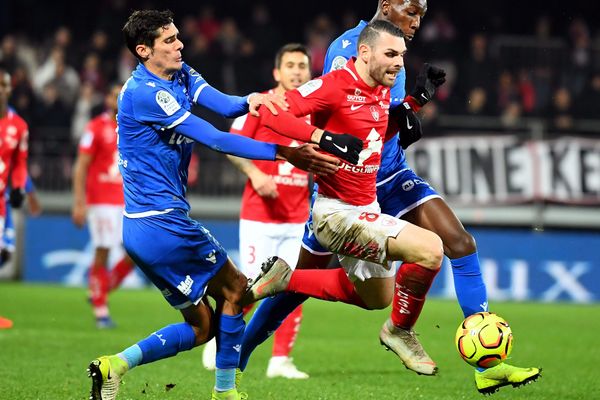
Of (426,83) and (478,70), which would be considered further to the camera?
(478,70)

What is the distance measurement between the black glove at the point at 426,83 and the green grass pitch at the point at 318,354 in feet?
5.14

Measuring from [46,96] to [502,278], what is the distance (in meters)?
8.14

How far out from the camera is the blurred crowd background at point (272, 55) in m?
17.3

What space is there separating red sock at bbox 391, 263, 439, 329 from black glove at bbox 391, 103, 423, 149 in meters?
0.88

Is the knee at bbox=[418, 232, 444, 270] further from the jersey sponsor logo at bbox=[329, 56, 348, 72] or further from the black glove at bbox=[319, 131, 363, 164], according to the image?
the jersey sponsor logo at bbox=[329, 56, 348, 72]

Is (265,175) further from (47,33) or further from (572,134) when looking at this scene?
(47,33)

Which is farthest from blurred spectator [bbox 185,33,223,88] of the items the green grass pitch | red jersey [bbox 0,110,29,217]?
red jersey [bbox 0,110,29,217]

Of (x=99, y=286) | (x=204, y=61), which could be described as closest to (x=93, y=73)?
(x=204, y=61)

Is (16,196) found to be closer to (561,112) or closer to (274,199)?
(274,199)

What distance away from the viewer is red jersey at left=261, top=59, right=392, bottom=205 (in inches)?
261

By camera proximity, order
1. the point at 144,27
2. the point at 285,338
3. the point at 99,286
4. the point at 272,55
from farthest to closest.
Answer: the point at 272,55
the point at 99,286
the point at 285,338
the point at 144,27

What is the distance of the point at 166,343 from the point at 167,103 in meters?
1.50

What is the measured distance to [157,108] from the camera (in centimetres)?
645

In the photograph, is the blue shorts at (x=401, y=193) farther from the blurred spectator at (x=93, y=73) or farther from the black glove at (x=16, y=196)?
the blurred spectator at (x=93, y=73)
